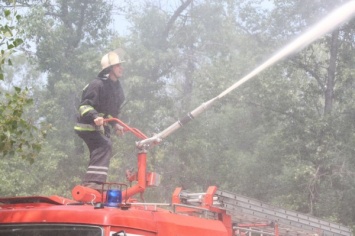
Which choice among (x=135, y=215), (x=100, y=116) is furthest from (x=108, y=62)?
(x=135, y=215)

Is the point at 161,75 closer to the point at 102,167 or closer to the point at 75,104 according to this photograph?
the point at 75,104

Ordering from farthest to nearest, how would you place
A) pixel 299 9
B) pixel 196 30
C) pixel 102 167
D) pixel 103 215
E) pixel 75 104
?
1. pixel 196 30
2. pixel 75 104
3. pixel 299 9
4. pixel 102 167
5. pixel 103 215

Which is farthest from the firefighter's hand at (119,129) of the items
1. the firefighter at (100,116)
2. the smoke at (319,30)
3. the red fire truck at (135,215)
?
the smoke at (319,30)

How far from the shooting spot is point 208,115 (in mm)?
25297

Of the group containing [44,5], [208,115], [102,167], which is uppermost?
[44,5]

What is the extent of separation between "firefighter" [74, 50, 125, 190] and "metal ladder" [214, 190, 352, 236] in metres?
1.36

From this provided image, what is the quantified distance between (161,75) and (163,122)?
222 centimetres

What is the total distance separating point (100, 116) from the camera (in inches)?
273

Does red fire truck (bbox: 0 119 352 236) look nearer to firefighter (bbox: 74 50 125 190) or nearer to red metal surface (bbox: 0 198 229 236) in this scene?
red metal surface (bbox: 0 198 229 236)

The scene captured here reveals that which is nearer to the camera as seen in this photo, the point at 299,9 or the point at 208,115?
the point at 299,9

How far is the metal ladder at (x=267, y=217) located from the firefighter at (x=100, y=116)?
53.7 inches

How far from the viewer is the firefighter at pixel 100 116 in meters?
6.86

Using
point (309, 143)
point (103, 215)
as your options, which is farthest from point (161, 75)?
point (103, 215)

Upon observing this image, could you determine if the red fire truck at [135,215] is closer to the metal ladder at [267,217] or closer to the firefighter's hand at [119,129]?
the metal ladder at [267,217]
